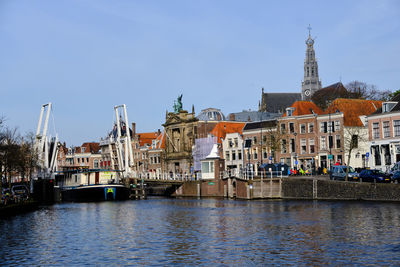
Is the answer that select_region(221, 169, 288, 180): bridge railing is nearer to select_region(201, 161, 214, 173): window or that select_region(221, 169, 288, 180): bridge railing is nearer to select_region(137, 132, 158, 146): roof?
select_region(201, 161, 214, 173): window

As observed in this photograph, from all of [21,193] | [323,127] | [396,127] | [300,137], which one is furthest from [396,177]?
[21,193]

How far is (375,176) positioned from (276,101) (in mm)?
95951

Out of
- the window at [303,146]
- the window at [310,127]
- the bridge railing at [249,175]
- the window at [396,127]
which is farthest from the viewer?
the window at [303,146]

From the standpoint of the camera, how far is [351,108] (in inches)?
3342

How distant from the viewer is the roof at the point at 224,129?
4343 inches

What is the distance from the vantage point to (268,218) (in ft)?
145

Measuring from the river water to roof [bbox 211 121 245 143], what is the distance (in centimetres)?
5913

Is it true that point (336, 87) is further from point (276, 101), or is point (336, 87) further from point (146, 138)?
point (146, 138)

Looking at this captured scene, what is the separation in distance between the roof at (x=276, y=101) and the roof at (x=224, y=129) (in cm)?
3553

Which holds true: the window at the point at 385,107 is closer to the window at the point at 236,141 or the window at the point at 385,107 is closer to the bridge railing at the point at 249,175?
the bridge railing at the point at 249,175

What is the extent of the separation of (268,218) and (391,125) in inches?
1280

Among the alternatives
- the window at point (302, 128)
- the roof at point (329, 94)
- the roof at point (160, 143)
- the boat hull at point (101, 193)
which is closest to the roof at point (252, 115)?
the roof at point (329, 94)

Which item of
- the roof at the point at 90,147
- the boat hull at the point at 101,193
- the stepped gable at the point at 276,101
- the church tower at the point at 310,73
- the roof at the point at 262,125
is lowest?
the boat hull at the point at 101,193

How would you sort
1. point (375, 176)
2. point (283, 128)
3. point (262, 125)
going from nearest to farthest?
point (375, 176) → point (283, 128) → point (262, 125)
